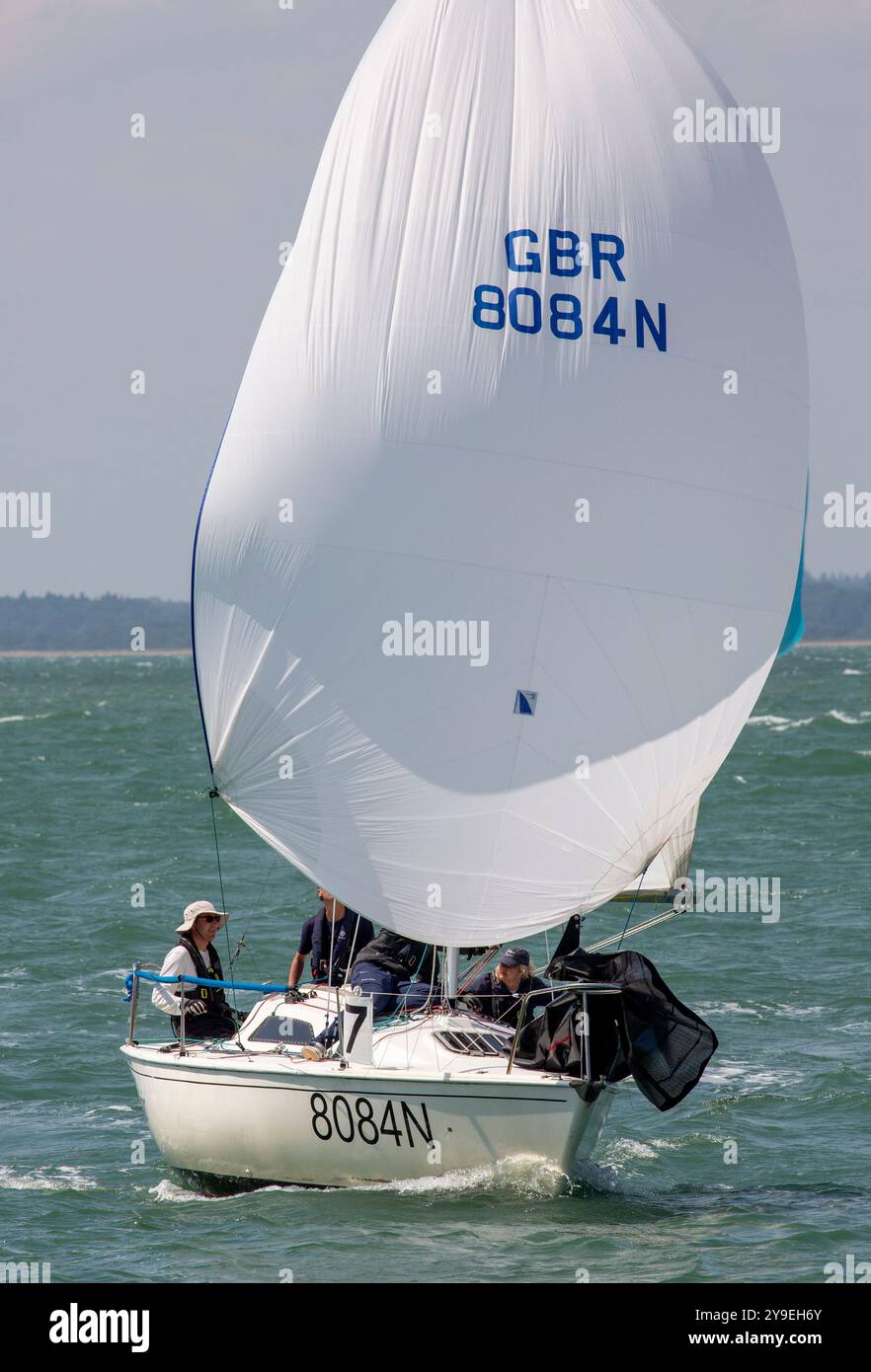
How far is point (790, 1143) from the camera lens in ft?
44.3

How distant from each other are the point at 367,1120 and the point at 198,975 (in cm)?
183

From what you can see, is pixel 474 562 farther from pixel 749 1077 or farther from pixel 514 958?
pixel 749 1077

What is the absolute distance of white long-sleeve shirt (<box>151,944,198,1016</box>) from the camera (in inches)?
495

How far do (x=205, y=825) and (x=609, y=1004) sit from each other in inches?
795

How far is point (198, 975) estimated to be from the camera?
505 inches

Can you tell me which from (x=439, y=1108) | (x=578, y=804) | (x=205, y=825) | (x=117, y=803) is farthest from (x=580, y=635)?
(x=117, y=803)

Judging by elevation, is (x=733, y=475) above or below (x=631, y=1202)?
above

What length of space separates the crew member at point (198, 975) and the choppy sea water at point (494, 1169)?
0.98 metres

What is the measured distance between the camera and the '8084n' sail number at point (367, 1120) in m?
11.4

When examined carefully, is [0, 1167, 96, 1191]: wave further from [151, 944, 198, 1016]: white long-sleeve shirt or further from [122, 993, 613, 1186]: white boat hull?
[151, 944, 198, 1016]: white long-sleeve shirt

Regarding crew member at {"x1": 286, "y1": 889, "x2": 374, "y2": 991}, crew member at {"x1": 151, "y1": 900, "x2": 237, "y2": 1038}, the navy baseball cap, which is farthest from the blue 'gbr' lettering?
crew member at {"x1": 151, "y1": 900, "x2": 237, "y2": 1038}
